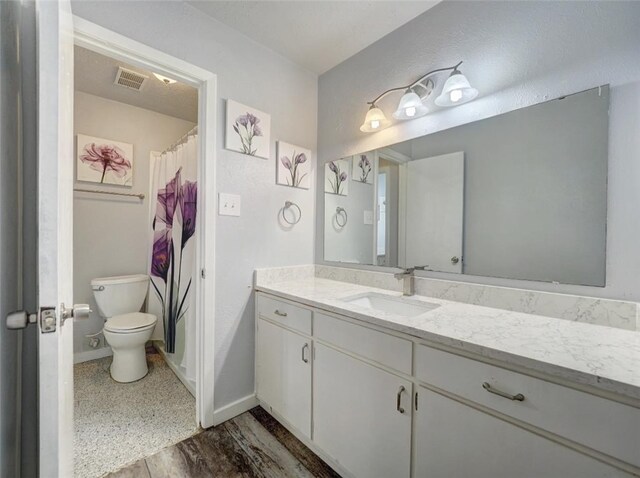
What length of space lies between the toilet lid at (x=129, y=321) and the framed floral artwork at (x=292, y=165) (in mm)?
1498

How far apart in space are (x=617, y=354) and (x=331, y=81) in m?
2.12

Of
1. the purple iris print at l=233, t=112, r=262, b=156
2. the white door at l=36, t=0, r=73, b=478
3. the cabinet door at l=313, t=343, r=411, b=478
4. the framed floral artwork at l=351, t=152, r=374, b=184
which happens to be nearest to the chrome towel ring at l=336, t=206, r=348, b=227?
the framed floral artwork at l=351, t=152, r=374, b=184

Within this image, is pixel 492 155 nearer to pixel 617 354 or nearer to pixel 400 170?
pixel 400 170

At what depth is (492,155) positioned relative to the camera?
4.33 ft

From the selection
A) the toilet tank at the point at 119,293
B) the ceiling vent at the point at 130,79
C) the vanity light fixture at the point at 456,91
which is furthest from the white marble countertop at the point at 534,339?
the ceiling vent at the point at 130,79

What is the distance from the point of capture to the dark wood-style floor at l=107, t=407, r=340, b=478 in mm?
1305

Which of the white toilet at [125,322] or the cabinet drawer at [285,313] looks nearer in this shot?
the cabinet drawer at [285,313]

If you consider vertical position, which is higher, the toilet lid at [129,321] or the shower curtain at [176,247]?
the shower curtain at [176,247]

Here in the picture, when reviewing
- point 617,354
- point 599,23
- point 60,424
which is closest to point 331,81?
point 599,23

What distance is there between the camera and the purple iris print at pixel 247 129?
169 centimetres

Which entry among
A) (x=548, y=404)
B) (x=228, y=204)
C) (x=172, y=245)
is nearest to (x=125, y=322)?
(x=172, y=245)

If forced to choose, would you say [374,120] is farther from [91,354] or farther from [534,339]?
[91,354]

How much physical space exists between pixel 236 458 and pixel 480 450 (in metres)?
1.16

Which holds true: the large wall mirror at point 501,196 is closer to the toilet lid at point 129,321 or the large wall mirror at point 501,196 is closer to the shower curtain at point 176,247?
the shower curtain at point 176,247
